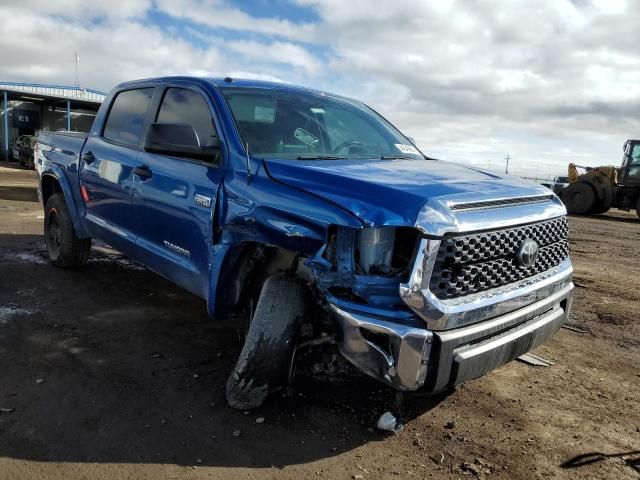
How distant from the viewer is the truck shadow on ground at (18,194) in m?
12.1

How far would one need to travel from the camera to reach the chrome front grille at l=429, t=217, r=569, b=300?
2.46 meters

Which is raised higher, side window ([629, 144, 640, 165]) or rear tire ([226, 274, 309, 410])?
side window ([629, 144, 640, 165])

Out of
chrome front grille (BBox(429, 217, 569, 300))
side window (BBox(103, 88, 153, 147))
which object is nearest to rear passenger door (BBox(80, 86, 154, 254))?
side window (BBox(103, 88, 153, 147))

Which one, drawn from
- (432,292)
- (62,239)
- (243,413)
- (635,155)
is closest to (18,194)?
(62,239)

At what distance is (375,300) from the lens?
8.05 feet

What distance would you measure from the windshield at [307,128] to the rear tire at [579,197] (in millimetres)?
16520

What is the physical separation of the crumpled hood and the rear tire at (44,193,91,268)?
3.31 metres

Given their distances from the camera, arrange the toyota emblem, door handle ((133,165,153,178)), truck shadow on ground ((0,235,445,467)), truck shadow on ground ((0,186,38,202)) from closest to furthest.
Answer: truck shadow on ground ((0,235,445,467)) < the toyota emblem < door handle ((133,165,153,178)) < truck shadow on ground ((0,186,38,202))

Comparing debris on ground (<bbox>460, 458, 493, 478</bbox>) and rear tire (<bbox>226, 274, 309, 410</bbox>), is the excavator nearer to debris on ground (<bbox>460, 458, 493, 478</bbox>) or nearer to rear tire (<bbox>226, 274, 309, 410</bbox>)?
debris on ground (<bbox>460, 458, 493, 478</bbox>)

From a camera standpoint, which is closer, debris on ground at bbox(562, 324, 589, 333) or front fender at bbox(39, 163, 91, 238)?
debris on ground at bbox(562, 324, 589, 333)

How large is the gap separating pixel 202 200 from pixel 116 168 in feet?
4.57

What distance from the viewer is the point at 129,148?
4.20 meters

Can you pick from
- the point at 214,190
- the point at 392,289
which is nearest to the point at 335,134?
the point at 214,190

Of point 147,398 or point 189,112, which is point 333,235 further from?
point 189,112
